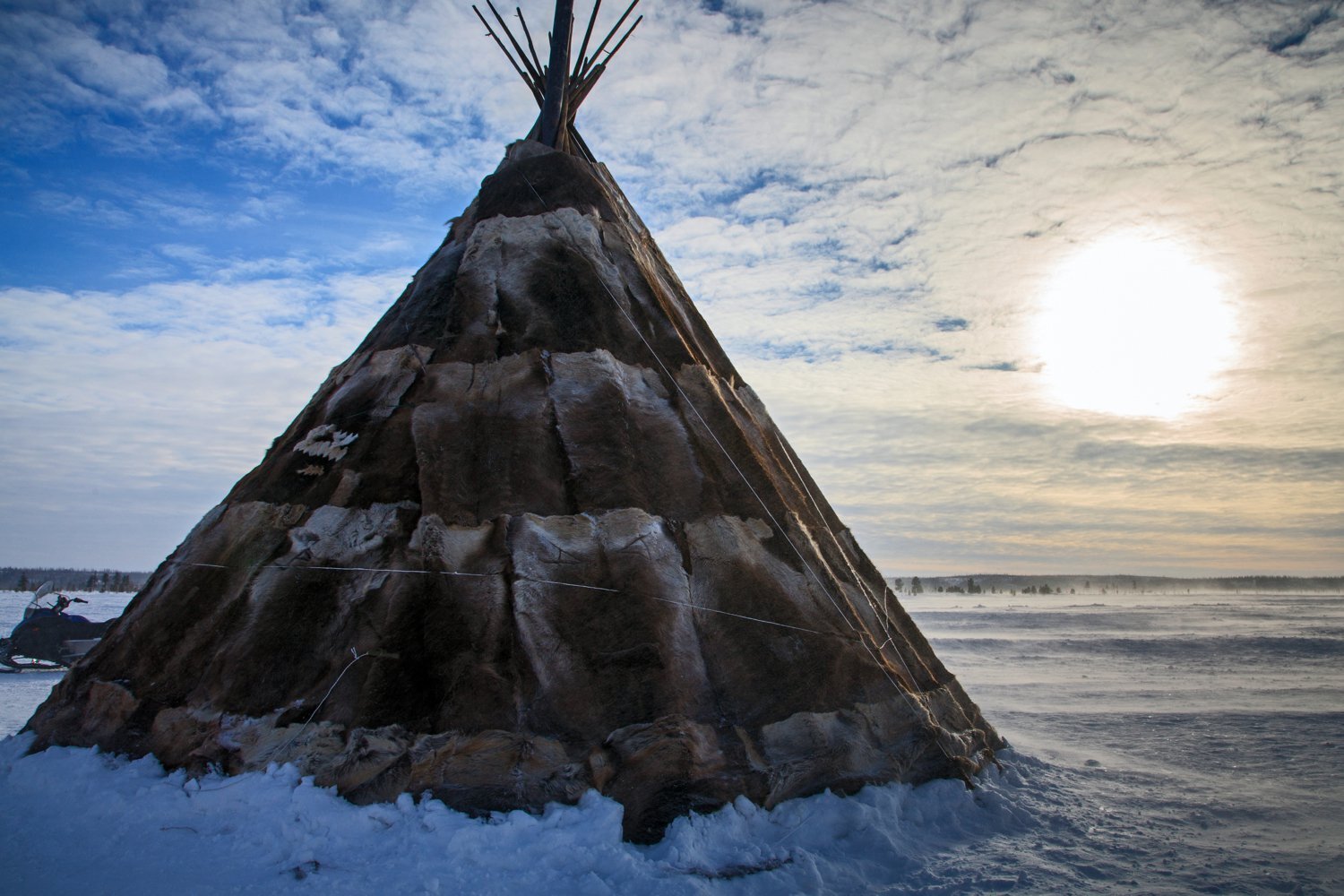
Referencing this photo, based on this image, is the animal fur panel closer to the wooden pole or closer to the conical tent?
the conical tent

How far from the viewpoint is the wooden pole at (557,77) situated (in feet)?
29.3

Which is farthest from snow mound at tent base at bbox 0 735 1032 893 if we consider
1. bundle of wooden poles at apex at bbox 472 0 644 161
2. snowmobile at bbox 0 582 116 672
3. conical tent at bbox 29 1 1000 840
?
snowmobile at bbox 0 582 116 672

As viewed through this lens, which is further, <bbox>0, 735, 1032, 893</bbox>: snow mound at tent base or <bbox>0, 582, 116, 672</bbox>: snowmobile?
<bbox>0, 582, 116, 672</bbox>: snowmobile

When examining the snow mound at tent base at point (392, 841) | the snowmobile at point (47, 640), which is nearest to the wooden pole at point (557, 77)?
the snow mound at tent base at point (392, 841)

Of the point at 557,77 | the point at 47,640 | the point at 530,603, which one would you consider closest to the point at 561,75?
the point at 557,77

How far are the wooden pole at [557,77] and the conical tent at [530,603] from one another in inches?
90.9

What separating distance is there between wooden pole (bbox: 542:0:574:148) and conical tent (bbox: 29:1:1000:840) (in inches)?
90.9

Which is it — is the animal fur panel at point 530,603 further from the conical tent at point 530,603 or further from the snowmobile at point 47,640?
the snowmobile at point 47,640

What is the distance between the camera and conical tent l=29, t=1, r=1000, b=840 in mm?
4859

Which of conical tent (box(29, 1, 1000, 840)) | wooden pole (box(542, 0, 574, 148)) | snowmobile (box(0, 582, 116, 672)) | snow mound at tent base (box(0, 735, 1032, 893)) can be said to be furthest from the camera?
snowmobile (box(0, 582, 116, 672))

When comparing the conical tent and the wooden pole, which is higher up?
the wooden pole

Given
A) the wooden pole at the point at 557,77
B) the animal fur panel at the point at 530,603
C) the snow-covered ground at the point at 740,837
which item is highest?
the wooden pole at the point at 557,77

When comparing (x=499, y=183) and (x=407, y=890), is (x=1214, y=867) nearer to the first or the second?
(x=407, y=890)

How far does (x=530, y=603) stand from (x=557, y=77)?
6788 millimetres
